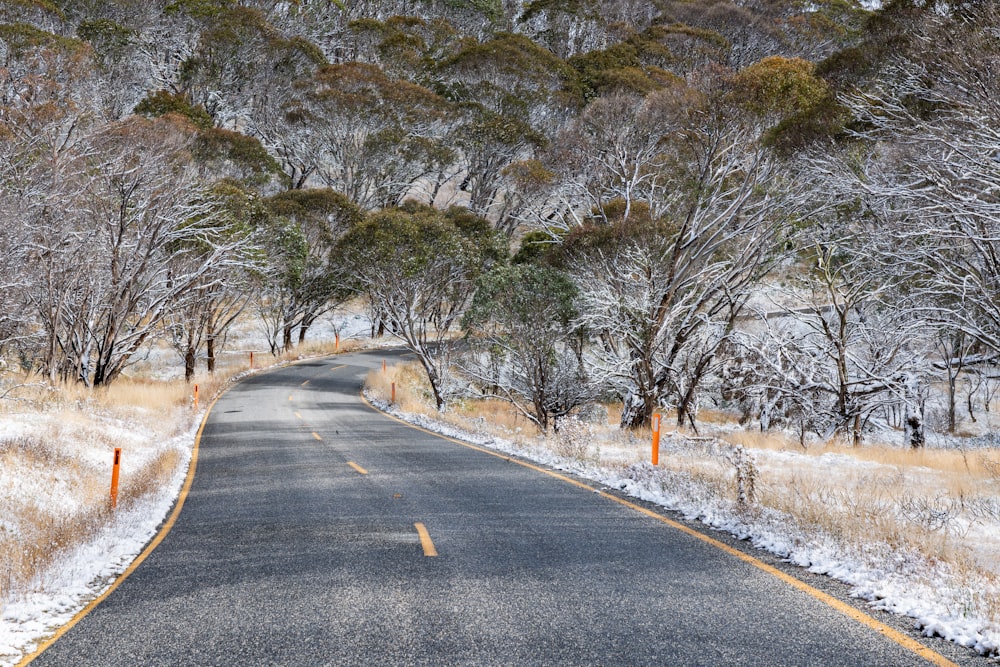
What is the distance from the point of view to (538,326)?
2225 cm

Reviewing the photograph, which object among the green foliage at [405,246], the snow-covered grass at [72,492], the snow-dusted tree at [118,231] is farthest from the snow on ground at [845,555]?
the green foliage at [405,246]

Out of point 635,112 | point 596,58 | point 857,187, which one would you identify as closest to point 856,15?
point 596,58

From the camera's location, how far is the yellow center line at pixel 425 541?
6.53m

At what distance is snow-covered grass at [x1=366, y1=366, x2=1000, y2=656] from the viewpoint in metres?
5.12

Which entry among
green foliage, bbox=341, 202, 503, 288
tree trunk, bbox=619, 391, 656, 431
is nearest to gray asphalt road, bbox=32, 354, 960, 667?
tree trunk, bbox=619, 391, 656, 431

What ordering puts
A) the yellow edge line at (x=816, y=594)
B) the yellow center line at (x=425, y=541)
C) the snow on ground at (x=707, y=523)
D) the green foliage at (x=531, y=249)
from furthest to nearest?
the green foliage at (x=531, y=249), the yellow center line at (x=425, y=541), the snow on ground at (x=707, y=523), the yellow edge line at (x=816, y=594)

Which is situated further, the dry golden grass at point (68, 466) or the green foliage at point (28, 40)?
the green foliage at point (28, 40)

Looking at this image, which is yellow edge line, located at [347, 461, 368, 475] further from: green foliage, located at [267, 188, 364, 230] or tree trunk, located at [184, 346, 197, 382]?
green foliage, located at [267, 188, 364, 230]

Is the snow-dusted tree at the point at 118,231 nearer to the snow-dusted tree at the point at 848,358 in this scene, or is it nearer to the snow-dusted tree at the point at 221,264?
the snow-dusted tree at the point at 221,264

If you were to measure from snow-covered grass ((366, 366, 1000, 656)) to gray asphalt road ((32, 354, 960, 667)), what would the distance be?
2.00ft

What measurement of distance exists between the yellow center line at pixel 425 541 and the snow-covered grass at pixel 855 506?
9.67ft

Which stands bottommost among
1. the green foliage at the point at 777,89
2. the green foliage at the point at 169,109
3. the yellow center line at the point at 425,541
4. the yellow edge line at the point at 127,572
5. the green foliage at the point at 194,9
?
the yellow edge line at the point at 127,572

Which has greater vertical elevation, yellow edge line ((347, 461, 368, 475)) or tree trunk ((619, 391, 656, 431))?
tree trunk ((619, 391, 656, 431))

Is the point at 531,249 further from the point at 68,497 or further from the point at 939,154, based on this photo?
the point at 68,497
